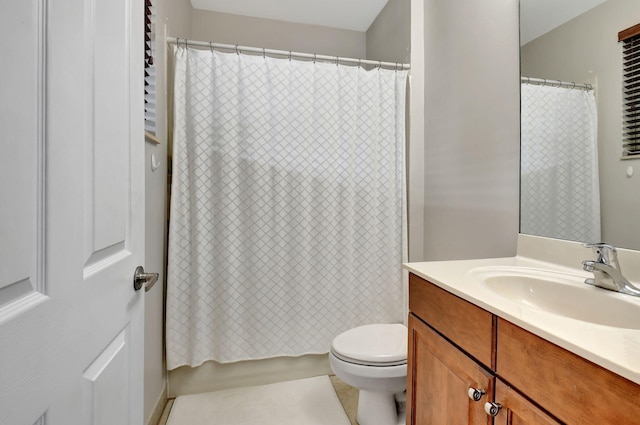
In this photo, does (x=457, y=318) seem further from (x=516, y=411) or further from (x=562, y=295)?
(x=562, y=295)

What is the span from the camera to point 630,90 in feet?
2.85

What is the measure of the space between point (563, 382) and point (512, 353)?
11 centimetres

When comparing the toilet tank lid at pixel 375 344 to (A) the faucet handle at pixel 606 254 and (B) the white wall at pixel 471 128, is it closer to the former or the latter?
(B) the white wall at pixel 471 128

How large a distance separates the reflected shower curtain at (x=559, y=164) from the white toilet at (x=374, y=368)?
763 millimetres

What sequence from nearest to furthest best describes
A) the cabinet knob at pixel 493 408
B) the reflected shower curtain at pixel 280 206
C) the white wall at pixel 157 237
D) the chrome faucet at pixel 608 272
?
the cabinet knob at pixel 493 408
the chrome faucet at pixel 608 272
the white wall at pixel 157 237
the reflected shower curtain at pixel 280 206

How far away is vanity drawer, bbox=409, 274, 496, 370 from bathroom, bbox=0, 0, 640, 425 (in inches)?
20.9

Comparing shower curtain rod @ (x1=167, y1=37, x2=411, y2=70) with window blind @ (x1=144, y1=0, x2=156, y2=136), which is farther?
shower curtain rod @ (x1=167, y1=37, x2=411, y2=70)

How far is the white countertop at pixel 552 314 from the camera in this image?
1.58ft

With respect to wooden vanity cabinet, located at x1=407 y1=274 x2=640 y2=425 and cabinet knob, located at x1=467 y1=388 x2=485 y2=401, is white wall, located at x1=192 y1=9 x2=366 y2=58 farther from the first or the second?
cabinet knob, located at x1=467 y1=388 x2=485 y2=401

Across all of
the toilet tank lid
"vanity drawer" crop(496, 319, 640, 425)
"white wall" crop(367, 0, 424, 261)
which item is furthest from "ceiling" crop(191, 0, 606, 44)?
"vanity drawer" crop(496, 319, 640, 425)

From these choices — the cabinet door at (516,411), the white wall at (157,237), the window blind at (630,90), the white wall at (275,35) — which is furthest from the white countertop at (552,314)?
the white wall at (275,35)

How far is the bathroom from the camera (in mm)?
1258

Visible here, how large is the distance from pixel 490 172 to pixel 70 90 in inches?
56.9

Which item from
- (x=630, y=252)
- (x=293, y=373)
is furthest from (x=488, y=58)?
(x=293, y=373)
